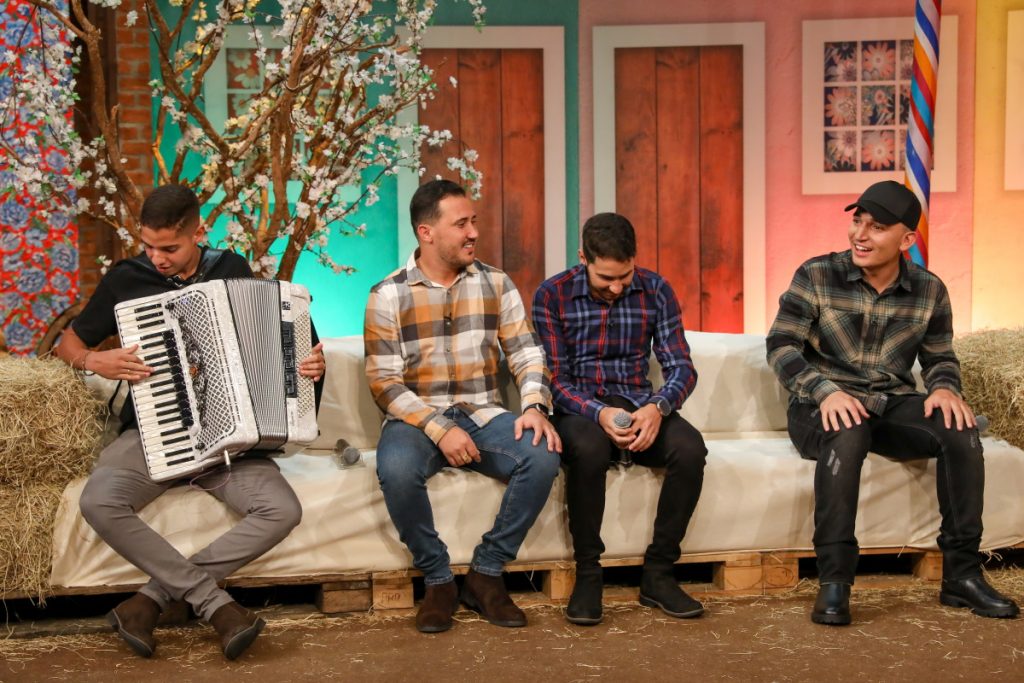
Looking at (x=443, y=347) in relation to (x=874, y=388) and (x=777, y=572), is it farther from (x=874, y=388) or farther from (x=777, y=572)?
(x=874, y=388)

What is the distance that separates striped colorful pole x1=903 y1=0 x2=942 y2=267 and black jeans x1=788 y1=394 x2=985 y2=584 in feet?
4.71

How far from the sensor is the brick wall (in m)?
5.82

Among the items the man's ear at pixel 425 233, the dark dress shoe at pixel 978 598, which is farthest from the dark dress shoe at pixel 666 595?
the man's ear at pixel 425 233

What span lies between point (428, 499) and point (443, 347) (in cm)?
50

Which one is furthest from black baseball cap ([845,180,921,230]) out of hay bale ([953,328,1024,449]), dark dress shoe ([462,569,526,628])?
dark dress shoe ([462,569,526,628])

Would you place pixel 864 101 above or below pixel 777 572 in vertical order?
above

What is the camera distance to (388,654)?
9.80ft

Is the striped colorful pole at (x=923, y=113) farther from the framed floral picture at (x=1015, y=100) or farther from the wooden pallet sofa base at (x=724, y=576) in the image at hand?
the framed floral picture at (x=1015, y=100)

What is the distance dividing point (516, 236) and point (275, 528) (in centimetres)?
354

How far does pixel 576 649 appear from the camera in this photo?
300cm

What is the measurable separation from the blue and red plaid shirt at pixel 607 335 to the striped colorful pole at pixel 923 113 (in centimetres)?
151

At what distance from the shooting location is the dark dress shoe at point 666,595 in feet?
10.7

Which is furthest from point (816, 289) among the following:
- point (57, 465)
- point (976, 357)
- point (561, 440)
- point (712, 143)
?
point (712, 143)

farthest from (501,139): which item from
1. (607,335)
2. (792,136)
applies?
(607,335)
